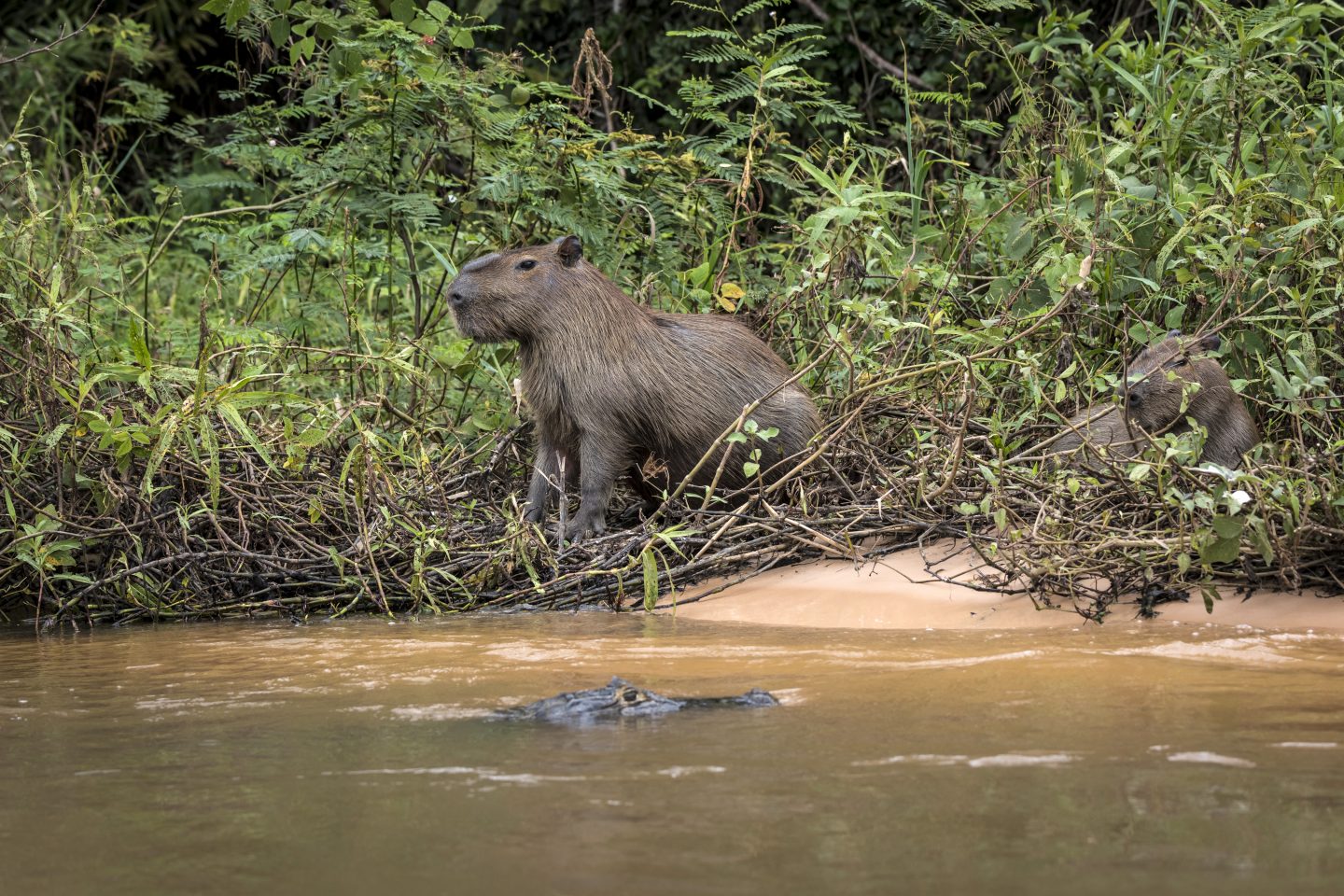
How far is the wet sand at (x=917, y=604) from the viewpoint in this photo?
4.08 m

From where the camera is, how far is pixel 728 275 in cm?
649

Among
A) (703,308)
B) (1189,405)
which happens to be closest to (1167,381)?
(1189,405)

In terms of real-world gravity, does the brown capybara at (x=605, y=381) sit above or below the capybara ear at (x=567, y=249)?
below

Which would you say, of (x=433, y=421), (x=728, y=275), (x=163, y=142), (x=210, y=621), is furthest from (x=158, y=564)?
(x=163, y=142)

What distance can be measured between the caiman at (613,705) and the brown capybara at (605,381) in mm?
2092

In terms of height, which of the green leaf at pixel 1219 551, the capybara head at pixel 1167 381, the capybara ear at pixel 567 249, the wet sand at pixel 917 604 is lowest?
the wet sand at pixel 917 604

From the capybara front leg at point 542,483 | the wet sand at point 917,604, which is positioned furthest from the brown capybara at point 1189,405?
the capybara front leg at point 542,483

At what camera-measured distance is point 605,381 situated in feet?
17.5

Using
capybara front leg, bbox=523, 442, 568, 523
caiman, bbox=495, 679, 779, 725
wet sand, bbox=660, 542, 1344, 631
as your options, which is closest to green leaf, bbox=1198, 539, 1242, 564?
wet sand, bbox=660, 542, 1344, 631

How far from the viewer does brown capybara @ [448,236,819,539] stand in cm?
531

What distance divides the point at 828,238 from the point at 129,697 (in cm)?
328

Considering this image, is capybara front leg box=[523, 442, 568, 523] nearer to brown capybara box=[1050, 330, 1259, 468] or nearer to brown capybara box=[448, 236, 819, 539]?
brown capybara box=[448, 236, 819, 539]

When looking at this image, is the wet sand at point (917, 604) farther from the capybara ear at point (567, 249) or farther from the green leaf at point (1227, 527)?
the capybara ear at point (567, 249)

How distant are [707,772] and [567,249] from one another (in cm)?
314
